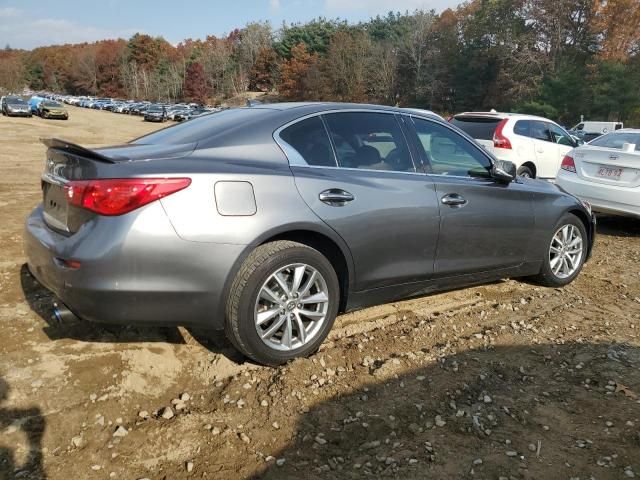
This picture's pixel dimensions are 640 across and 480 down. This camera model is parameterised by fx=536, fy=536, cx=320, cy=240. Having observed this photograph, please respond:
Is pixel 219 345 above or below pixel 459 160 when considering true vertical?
below

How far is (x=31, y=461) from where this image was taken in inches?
94.0

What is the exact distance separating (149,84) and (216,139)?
413 ft

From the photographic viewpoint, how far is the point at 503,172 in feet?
14.2

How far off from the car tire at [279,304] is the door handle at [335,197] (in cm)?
32

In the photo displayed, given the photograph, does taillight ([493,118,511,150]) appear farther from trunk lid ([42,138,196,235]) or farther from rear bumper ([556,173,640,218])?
trunk lid ([42,138,196,235])

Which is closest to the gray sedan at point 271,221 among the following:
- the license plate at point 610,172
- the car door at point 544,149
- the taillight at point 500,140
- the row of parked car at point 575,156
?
the row of parked car at point 575,156

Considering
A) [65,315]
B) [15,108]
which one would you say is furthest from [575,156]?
[15,108]

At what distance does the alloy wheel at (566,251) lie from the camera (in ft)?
16.2

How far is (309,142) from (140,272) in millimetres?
1369

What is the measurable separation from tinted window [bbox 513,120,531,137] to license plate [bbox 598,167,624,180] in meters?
2.63

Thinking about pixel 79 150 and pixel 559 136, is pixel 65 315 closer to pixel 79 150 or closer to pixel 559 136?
pixel 79 150

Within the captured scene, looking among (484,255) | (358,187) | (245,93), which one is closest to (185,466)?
(358,187)

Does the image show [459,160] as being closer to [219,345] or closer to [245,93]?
[219,345]

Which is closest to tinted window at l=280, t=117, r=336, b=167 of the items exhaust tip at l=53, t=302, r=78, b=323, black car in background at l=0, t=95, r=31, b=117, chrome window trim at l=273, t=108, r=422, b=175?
chrome window trim at l=273, t=108, r=422, b=175
